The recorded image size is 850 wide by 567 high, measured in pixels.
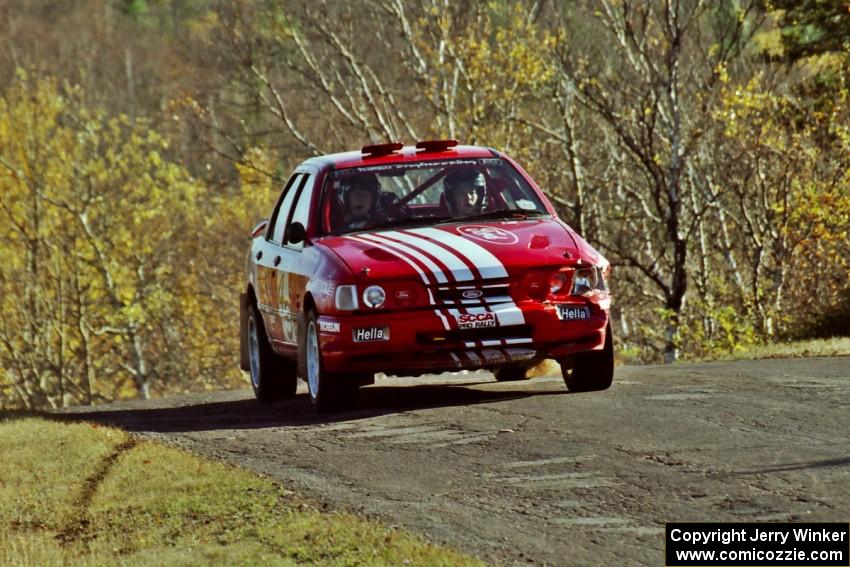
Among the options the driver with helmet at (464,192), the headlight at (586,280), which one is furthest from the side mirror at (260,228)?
the headlight at (586,280)

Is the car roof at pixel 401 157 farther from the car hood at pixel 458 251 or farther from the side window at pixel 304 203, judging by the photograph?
the car hood at pixel 458 251

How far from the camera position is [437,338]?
10.7 metres

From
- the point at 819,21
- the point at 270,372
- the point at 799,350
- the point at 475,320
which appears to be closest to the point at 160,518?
the point at 475,320

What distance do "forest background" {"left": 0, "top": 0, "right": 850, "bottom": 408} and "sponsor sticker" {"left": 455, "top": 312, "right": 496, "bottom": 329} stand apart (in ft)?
27.9

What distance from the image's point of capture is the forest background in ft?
90.1

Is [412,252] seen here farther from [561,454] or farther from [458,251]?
[561,454]

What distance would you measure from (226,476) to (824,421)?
3532mm

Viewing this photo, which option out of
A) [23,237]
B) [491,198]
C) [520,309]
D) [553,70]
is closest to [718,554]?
[520,309]

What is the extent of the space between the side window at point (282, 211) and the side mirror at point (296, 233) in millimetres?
909

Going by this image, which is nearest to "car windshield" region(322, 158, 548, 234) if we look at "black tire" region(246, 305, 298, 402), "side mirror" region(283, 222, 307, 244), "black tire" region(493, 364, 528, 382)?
"side mirror" region(283, 222, 307, 244)

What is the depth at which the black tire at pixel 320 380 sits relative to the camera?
1106 cm

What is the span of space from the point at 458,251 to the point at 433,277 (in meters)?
0.30

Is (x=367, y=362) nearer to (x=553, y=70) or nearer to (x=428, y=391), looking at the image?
(x=428, y=391)

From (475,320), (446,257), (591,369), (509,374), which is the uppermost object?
(446,257)
